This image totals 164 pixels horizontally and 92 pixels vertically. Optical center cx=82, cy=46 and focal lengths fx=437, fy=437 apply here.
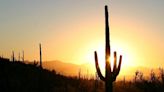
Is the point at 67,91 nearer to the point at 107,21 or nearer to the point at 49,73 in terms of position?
the point at 49,73

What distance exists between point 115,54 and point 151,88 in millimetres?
27703

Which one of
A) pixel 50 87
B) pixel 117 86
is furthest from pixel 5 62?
pixel 117 86

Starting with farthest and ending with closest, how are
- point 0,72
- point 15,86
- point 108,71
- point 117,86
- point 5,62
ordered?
point 117,86 → point 5,62 → point 0,72 → point 15,86 → point 108,71

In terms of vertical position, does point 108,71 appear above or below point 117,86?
above

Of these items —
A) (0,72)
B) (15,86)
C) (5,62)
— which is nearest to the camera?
(15,86)

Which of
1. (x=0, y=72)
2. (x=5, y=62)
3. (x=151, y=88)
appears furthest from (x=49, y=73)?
(x=151, y=88)

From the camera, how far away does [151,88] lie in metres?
44.0

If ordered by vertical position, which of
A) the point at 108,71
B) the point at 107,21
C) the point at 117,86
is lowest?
the point at 117,86

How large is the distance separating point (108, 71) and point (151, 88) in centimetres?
2826

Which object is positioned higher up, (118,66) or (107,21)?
(107,21)

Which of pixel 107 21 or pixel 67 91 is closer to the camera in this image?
pixel 107 21

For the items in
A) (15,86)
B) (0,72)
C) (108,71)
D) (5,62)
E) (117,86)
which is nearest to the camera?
(108,71)

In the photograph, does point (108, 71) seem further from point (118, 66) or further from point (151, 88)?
point (151, 88)

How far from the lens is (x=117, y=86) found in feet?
171
